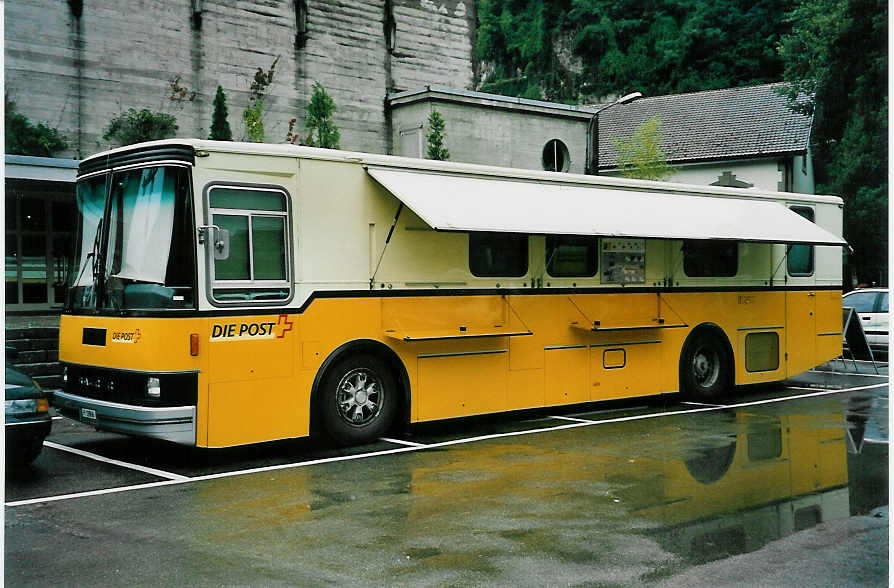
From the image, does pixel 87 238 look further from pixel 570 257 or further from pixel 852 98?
pixel 852 98

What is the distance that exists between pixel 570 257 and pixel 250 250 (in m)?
4.64

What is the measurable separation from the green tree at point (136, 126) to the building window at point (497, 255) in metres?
14.6

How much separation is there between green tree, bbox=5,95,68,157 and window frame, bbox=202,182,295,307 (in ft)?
47.8

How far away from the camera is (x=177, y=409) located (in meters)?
9.26

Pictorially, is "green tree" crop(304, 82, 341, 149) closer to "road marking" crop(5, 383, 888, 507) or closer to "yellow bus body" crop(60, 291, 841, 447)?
"yellow bus body" crop(60, 291, 841, 447)

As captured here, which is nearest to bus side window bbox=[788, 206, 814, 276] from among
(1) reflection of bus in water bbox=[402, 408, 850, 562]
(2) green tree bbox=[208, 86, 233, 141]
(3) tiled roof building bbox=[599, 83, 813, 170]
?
Result: (1) reflection of bus in water bbox=[402, 408, 850, 562]

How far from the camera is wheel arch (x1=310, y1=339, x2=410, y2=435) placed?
10.3m

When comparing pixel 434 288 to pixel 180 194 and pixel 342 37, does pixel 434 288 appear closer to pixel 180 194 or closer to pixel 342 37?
pixel 180 194

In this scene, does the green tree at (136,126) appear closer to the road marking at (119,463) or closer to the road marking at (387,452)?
the road marking at (119,463)

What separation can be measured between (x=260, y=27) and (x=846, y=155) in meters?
19.2

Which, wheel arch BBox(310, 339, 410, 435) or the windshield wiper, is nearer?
the windshield wiper

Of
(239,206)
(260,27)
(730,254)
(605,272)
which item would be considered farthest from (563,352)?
(260,27)

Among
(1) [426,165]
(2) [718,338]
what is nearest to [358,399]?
(1) [426,165]

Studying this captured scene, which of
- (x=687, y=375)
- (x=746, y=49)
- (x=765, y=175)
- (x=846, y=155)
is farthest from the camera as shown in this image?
(x=746, y=49)
